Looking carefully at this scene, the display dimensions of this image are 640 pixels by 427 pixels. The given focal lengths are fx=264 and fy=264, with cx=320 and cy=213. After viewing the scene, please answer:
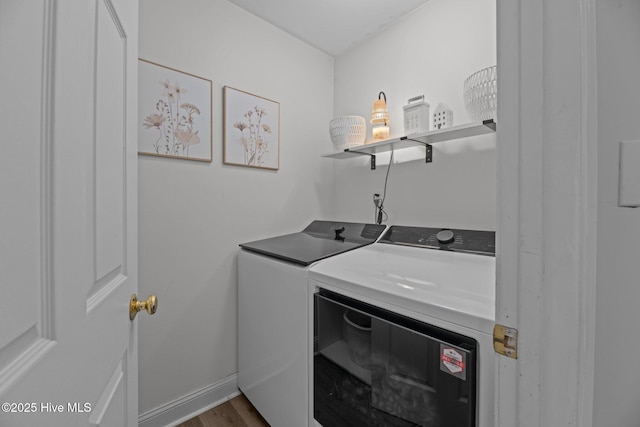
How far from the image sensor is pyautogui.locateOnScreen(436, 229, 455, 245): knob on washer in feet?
4.58

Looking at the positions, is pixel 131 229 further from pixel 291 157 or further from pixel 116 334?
pixel 291 157

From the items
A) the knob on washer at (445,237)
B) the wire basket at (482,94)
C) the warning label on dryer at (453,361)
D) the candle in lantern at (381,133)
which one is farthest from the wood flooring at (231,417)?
the wire basket at (482,94)

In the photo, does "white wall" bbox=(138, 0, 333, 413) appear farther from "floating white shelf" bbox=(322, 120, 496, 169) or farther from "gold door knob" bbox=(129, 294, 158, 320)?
"gold door knob" bbox=(129, 294, 158, 320)

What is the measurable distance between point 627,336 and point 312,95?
7.09ft

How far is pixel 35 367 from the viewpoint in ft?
1.10

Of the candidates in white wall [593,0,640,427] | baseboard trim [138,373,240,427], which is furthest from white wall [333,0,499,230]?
baseboard trim [138,373,240,427]

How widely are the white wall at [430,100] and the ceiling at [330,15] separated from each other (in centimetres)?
10

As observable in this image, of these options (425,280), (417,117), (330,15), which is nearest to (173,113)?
(330,15)

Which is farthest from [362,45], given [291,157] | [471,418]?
[471,418]

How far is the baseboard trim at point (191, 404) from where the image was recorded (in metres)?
1.42

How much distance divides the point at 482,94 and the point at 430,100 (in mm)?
471

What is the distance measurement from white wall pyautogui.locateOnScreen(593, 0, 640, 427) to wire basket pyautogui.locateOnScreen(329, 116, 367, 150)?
143cm

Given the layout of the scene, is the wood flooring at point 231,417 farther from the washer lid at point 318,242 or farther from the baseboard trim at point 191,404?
the washer lid at point 318,242

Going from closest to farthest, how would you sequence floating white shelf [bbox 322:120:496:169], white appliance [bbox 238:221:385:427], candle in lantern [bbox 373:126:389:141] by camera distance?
1. white appliance [bbox 238:221:385:427]
2. floating white shelf [bbox 322:120:496:169]
3. candle in lantern [bbox 373:126:389:141]
